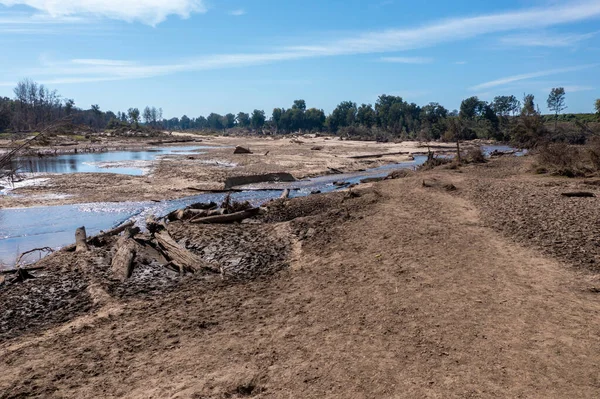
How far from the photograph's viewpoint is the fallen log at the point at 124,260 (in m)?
9.05

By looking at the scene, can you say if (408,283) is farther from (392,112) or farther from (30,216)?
(392,112)

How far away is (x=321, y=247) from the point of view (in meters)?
11.0

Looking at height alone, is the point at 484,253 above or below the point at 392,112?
below

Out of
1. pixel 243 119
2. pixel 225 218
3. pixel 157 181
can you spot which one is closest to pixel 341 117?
pixel 243 119

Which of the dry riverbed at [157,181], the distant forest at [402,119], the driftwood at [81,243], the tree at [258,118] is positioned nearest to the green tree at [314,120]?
the distant forest at [402,119]

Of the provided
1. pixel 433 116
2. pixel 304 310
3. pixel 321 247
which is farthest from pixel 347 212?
pixel 433 116

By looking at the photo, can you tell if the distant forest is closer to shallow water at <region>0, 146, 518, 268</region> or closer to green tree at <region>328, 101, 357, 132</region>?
green tree at <region>328, 101, 357, 132</region>

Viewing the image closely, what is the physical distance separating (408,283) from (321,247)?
335 cm

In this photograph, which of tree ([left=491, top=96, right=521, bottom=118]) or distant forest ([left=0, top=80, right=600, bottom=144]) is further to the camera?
tree ([left=491, top=96, right=521, bottom=118])

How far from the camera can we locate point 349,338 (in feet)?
19.6

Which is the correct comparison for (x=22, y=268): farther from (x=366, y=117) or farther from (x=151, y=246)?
(x=366, y=117)

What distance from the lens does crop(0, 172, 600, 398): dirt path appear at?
4855mm

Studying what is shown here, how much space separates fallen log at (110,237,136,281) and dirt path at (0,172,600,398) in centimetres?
139

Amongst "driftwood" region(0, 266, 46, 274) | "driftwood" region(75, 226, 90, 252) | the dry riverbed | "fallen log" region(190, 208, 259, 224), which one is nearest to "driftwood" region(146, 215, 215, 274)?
"driftwood" region(75, 226, 90, 252)
